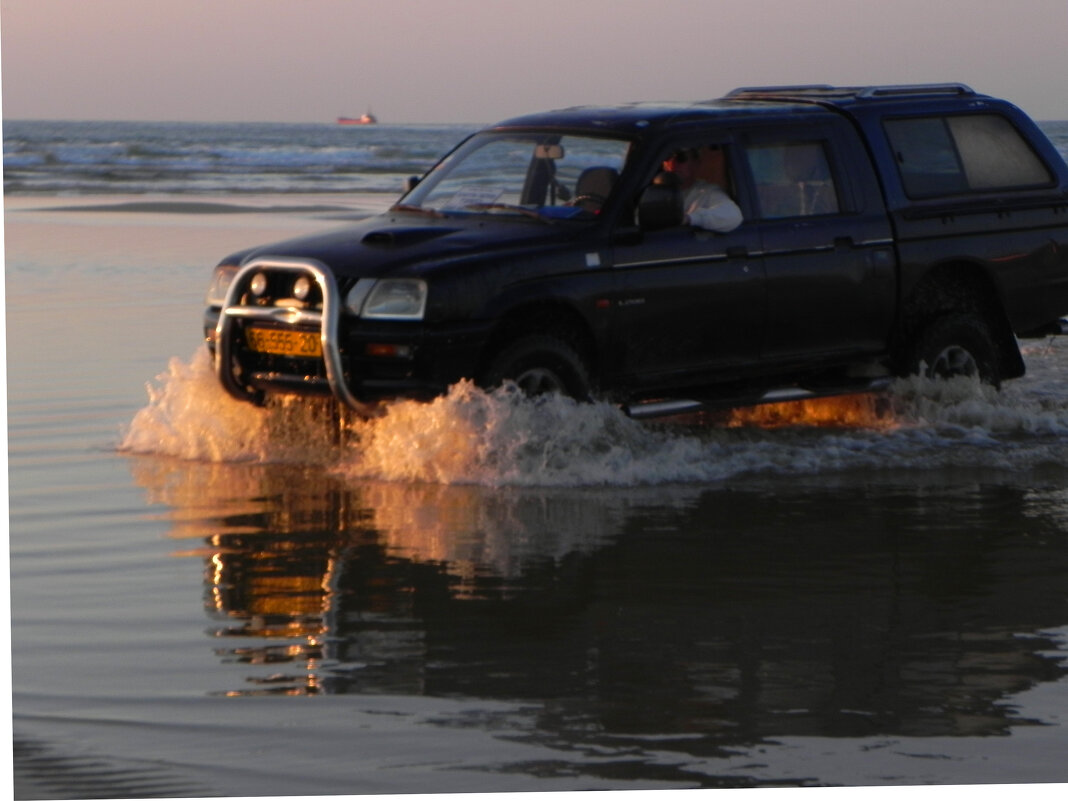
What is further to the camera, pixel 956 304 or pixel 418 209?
pixel 956 304

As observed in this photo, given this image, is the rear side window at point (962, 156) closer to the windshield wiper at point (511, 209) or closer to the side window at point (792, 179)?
the side window at point (792, 179)

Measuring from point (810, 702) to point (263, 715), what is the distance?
1.48m

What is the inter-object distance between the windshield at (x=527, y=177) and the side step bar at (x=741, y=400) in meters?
0.92

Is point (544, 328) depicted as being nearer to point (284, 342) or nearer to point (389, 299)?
point (389, 299)

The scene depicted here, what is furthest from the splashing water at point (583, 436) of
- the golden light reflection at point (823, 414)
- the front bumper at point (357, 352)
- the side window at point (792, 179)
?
the side window at point (792, 179)

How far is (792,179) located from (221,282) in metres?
2.84

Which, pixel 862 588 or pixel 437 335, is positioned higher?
pixel 437 335

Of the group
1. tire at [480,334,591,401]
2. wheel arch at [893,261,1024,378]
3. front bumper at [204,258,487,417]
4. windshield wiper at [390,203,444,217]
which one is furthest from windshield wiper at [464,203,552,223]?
wheel arch at [893,261,1024,378]

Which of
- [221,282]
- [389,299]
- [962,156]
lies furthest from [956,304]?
[221,282]

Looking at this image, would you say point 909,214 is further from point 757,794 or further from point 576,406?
point 757,794

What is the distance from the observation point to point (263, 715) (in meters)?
5.30

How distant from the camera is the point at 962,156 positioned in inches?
419

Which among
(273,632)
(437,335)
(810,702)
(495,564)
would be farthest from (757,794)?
(437,335)

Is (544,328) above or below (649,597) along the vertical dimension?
above
